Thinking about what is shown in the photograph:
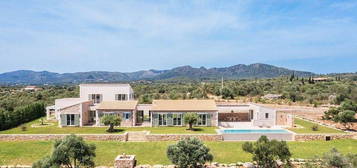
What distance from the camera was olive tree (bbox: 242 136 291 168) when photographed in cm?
1617

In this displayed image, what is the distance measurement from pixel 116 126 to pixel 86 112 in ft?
15.8

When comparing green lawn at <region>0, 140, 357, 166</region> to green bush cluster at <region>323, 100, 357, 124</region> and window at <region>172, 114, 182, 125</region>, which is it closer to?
green bush cluster at <region>323, 100, 357, 124</region>

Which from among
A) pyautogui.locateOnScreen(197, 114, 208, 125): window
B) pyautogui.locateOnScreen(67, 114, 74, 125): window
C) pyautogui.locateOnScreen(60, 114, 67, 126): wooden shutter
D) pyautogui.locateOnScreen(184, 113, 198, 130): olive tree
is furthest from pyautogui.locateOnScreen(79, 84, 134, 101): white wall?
pyautogui.locateOnScreen(184, 113, 198, 130): olive tree

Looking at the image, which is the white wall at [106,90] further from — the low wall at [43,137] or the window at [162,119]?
the low wall at [43,137]

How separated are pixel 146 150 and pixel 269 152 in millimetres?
10073

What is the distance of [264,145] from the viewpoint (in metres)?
16.6

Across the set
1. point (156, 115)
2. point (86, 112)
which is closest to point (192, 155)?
point (156, 115)

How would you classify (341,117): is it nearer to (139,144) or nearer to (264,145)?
(264,145)

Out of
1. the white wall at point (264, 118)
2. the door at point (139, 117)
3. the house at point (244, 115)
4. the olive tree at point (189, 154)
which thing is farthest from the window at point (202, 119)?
the olive tree at point (189, 154)

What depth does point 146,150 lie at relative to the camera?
22.3 metres

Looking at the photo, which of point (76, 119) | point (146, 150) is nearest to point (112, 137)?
point (146, 150)

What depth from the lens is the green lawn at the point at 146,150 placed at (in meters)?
20.0

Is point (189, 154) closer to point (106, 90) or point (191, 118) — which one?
point (191, 118)

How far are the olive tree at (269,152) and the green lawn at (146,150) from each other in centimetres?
289
